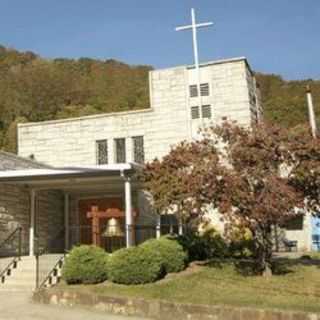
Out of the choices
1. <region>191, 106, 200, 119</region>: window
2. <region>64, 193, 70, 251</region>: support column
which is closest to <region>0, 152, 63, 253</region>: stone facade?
<region>64, 193, 70, 251</region>: support column

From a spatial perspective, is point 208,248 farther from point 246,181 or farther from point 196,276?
point 246,181

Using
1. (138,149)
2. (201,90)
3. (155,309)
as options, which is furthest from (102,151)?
(155,309)

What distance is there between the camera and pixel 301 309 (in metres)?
9.62

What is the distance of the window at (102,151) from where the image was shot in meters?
25.2

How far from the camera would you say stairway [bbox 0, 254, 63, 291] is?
46.1 feet

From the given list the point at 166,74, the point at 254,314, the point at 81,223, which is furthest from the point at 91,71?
the point at 254,314

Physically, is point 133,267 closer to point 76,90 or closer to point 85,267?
point 85,267

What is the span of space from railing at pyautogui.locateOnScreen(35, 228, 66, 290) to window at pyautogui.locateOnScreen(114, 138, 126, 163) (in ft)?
17.8

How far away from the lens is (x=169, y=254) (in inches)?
540

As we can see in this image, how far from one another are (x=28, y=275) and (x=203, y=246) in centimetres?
497

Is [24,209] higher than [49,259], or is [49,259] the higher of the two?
[24,209]

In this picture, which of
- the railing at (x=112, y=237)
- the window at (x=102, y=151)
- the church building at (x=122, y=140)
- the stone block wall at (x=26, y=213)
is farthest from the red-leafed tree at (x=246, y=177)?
the window at (x=102, y=151)

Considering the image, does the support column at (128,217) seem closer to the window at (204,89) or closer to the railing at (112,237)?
the railing at (112,237)

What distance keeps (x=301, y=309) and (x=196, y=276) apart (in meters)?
3.97
